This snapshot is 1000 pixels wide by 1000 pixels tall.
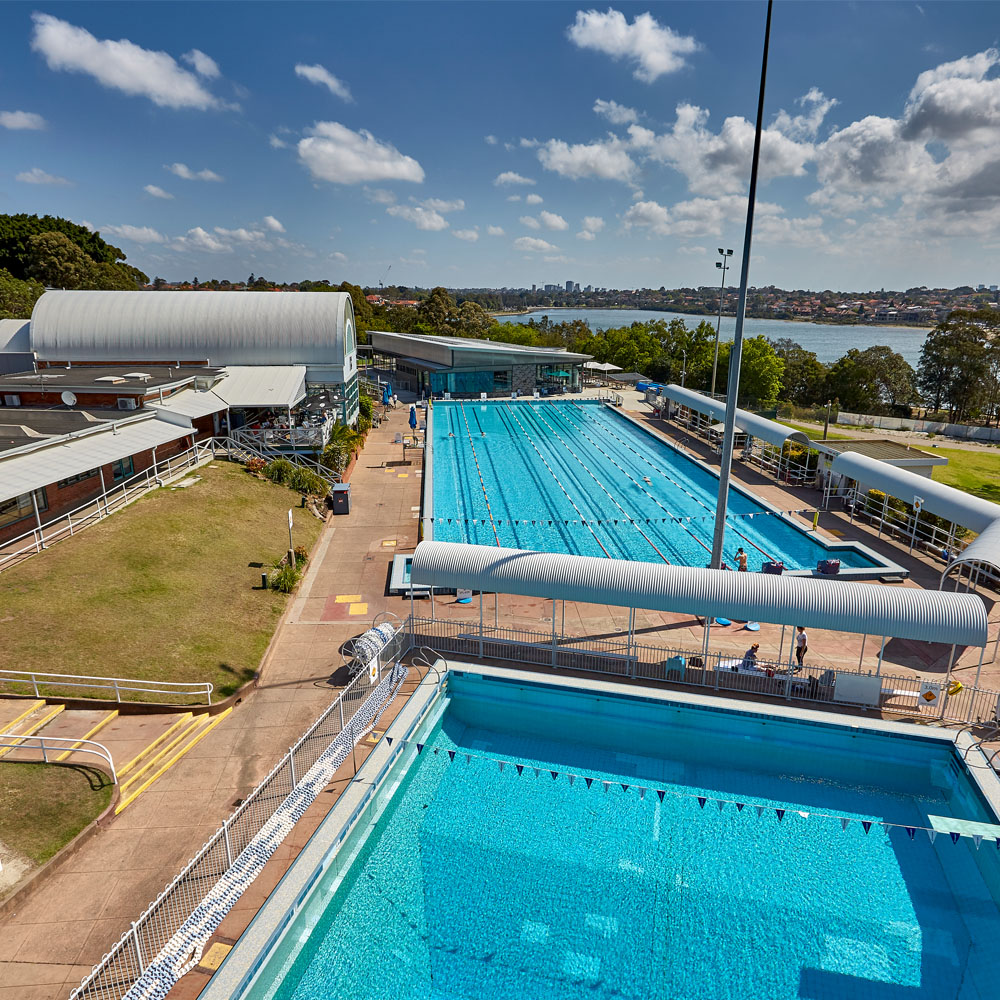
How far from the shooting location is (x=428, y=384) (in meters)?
55.3

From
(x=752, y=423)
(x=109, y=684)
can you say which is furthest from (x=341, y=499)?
(x=752, y=423)

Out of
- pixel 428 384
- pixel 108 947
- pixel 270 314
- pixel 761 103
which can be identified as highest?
pixel 761 103

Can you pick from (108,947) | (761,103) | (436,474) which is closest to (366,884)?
(108,947)

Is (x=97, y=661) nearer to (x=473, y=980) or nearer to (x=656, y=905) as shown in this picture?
(x=473, y=980)

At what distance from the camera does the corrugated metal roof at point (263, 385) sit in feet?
99.8

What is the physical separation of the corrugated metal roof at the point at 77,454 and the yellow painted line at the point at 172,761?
8.94 meters

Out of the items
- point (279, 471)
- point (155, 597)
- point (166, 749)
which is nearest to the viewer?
point (166, 749)

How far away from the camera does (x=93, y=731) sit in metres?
11.8

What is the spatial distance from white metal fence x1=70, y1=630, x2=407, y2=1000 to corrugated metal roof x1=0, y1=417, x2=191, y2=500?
1170 cm

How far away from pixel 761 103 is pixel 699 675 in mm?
13308

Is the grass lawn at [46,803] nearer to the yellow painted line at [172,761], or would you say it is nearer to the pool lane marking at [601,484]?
the yellow painted line at [172,761]

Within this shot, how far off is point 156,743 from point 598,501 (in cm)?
2018

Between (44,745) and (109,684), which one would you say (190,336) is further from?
(44,745)

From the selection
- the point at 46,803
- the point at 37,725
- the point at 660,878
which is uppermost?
the point at 37,725
